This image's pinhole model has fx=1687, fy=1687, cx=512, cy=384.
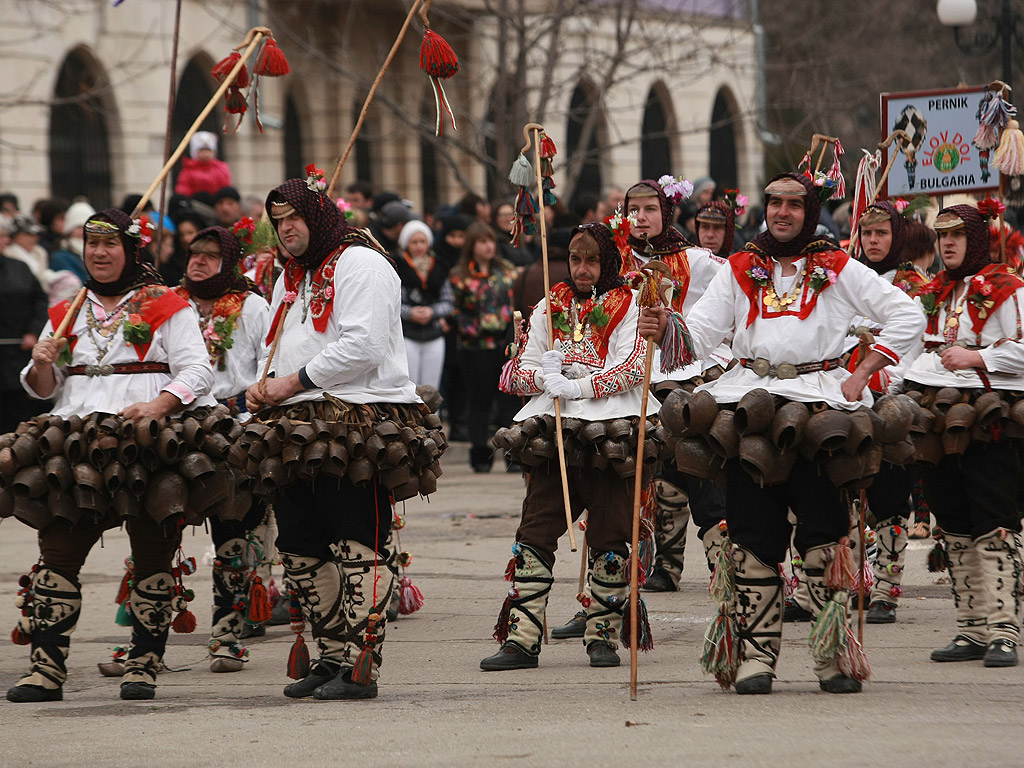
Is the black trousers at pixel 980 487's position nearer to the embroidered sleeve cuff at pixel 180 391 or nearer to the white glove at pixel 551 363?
the white glove at pixel 551 363

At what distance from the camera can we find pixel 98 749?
6.09 meters

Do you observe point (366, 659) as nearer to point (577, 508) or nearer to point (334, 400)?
point (334, 400)

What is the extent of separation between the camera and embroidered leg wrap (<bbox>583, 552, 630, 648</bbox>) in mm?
7715

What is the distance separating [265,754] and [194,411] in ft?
6.17

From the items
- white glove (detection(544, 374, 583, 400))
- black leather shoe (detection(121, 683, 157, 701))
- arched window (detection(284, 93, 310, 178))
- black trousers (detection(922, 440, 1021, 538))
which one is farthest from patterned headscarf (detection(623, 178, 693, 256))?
arched window (detection(284, 93, 310, 178))

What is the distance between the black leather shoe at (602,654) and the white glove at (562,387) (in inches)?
44.5

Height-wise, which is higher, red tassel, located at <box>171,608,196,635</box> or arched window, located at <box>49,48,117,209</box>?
arched window, located at <box>49,48,117,209</box>

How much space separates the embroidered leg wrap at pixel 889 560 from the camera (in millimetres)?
8805

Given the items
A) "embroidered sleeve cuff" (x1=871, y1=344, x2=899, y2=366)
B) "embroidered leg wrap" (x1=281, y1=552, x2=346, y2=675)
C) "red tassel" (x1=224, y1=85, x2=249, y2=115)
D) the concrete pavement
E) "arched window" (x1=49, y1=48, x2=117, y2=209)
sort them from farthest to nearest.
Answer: "arched window" (x1=49, y1=48, x2=117, y2=209) → "red tassel" (x1=224, y1=85, x2=249, y2=115) → "embroidered leg wrap" (x1=281, y1=552, x2=346, y2=675) → "embroidered sleeve cuff" (x1=871, y1=344, x2=899, y2=366) → the concrete pavement

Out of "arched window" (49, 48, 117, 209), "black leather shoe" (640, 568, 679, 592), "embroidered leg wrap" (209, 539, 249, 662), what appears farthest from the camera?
"arched window" (49, 48, 117, 209)

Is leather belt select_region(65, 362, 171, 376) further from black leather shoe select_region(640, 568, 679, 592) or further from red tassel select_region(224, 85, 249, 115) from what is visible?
black leather shoe select_region(640, 568, 679, 592)

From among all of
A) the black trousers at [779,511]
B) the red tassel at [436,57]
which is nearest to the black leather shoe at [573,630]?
the black trousers at [779,511]

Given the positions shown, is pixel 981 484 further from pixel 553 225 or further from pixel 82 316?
pixel 553 225

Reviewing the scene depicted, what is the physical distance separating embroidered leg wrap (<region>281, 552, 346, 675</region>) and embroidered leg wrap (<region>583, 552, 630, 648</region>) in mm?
1250
